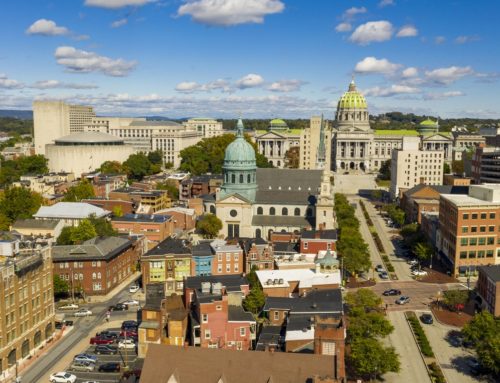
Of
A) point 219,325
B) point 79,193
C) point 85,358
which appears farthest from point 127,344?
point 79,193

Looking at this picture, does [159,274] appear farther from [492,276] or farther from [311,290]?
[492,276]

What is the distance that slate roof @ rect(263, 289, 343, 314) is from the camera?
62.3m

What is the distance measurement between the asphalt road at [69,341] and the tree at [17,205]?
4583cm

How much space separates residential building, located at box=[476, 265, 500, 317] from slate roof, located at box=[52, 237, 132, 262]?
175 feet

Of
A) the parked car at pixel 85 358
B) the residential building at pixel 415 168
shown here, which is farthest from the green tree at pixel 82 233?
the residential building at pixel 415 168

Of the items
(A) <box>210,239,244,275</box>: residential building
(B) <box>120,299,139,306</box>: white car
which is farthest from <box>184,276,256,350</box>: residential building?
(A) <box>210,239,244,275</box>: residential building

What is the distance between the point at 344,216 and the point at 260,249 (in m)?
38.0

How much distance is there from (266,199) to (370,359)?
63054 mm

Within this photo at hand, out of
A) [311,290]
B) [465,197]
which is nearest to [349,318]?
[311,290]

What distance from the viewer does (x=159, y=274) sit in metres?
85.2

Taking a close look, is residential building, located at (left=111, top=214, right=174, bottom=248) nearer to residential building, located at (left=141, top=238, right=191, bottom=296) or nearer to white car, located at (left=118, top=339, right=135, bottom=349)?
residential building, located at (left=141, top=238, right=191, bottom=296)

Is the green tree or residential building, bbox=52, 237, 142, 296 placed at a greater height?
the green tree

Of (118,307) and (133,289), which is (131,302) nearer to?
(118,307)

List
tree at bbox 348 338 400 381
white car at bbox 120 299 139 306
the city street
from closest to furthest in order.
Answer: tree at bbox 348 338 400 381 < the city street < white car at bbox 120 299 139 306
